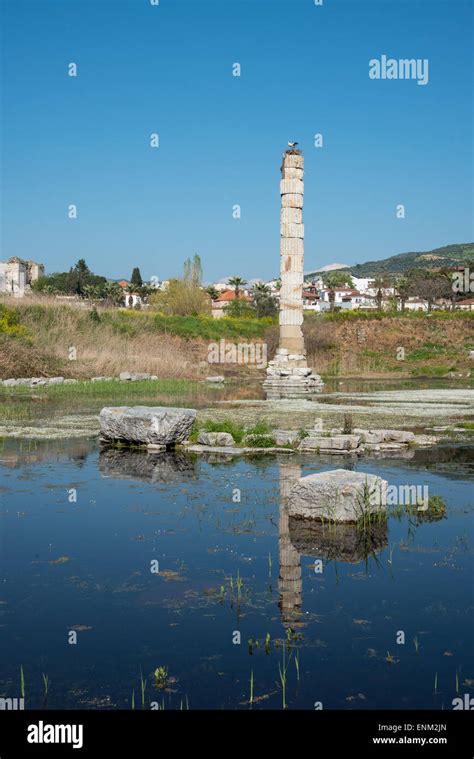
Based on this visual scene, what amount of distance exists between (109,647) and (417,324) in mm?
53198

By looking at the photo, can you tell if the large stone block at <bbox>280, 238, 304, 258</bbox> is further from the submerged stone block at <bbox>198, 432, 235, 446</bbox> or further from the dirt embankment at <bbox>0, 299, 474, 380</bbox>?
the submerged stone block at <bbox>198, 432, 235, 446</bbox>

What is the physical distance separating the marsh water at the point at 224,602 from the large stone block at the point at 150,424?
339 centimetres

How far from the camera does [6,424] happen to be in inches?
668

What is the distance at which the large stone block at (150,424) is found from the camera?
44.1ft

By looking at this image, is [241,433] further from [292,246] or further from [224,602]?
[292,246]

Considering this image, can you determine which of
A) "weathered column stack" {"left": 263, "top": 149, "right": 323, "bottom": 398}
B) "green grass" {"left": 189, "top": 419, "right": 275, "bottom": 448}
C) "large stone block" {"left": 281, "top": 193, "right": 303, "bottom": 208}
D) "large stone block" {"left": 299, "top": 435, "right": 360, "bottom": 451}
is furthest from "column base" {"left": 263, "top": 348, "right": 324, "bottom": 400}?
"large stone block" {"left": 299, "top": 435, "right": 360, "bottom": 451}

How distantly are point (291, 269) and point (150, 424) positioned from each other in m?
19.4

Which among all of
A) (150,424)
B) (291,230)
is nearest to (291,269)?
(291,230)

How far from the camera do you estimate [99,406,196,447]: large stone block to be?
13453mm

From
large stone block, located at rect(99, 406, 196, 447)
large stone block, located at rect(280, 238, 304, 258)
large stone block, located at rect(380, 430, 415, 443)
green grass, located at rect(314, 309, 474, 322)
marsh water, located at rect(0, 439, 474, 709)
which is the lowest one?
marsh water, located at rect(0, 439, 474, 709)

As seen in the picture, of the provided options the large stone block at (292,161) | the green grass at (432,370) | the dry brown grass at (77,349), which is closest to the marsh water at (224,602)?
the dry brown grass at (77,349)

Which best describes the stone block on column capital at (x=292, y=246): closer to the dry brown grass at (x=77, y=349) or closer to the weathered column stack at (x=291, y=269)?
the weathered column stack at (x=291, y=269)

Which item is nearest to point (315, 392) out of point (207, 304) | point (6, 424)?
point (6, 424)

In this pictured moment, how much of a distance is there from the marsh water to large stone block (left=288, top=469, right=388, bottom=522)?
233mm
